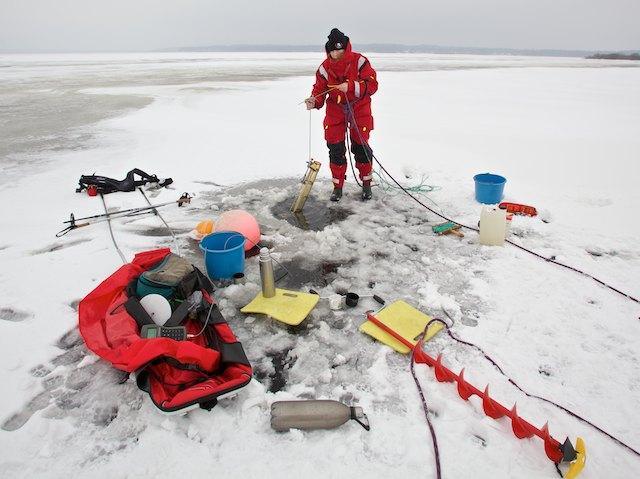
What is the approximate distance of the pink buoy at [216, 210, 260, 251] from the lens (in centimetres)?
339

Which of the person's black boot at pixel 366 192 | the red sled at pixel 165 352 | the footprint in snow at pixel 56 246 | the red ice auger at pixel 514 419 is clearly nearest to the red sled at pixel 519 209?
the person's black boot at pixel 366 192

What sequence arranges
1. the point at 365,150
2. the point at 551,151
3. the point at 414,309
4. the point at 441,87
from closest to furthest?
the point at 414,309, the point at 365,150, the point at 551,151, the point at 441,87

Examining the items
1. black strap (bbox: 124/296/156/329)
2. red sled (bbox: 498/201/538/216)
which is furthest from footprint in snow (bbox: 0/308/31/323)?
red sled (bbox: 498/201/538/216)

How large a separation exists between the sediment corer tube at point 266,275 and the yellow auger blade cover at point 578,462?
1932mm

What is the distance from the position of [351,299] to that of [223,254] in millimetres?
1055

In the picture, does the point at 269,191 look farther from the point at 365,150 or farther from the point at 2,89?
the point at 2,89

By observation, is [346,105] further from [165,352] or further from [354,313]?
[165,352]

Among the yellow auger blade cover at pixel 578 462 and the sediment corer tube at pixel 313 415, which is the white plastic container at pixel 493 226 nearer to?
the yellow auger blade cover at pixel 578 462

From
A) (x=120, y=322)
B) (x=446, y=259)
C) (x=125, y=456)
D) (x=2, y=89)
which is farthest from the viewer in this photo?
(x=2, y=89)

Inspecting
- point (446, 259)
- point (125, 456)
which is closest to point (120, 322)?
point (125, 456)

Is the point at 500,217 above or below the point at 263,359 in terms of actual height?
above

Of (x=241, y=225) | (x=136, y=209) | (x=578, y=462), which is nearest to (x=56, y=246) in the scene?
(x=136, y=209)

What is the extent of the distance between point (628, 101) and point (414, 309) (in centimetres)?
1183

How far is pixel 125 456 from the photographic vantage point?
1771 mm
